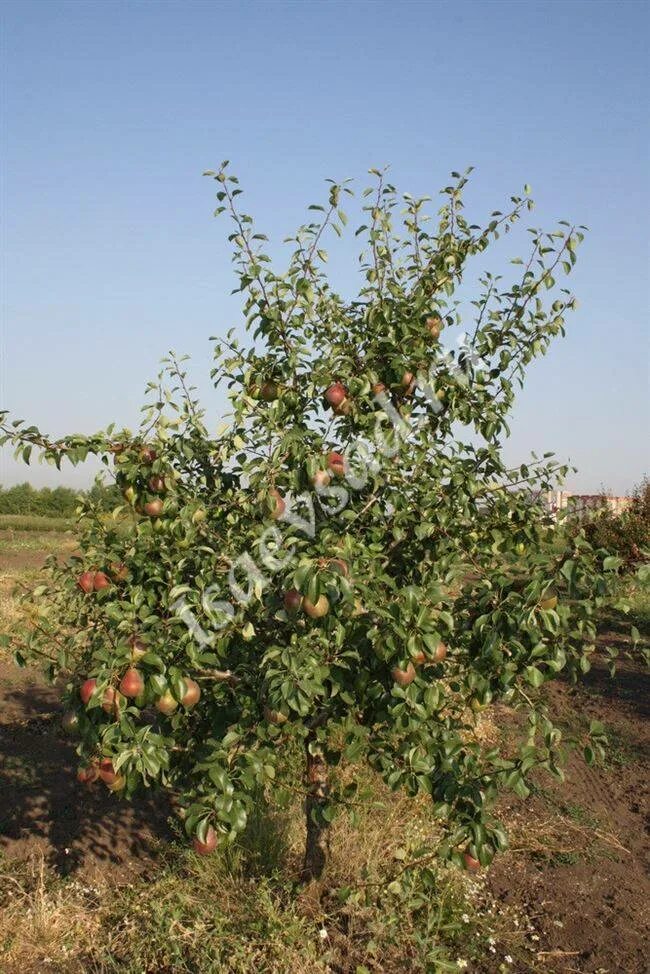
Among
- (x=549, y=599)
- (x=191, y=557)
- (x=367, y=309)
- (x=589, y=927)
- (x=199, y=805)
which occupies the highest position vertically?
(x=367, y=309)

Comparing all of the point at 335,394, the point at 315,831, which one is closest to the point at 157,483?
the point at 335,394

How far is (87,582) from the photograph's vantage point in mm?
3387

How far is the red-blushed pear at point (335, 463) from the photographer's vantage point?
3.31 m

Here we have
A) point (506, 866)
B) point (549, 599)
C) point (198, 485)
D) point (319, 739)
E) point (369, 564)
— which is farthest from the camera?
point (506, 866)

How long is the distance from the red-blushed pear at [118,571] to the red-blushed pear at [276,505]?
2.33 feet

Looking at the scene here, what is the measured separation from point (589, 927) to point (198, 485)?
3117 millimetres

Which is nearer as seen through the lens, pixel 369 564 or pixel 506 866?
pixel 369 564

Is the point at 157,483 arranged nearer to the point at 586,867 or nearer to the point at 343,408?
the point at 343,408

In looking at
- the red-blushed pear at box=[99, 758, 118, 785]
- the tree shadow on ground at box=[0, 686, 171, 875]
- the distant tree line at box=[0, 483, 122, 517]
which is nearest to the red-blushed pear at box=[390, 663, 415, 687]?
the red-blushed pear at box=[99, 758, 118, 785]

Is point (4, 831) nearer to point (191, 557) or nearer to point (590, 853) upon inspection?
point (191, 557)

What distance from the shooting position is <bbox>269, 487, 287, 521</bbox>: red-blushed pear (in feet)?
10.1

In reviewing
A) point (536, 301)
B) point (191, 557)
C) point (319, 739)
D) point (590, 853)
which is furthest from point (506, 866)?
point (536, 301)

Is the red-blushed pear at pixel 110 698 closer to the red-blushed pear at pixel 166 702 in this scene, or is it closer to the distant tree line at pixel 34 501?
the red-blushed pear at pixel 166 702

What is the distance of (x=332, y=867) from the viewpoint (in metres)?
4.27
